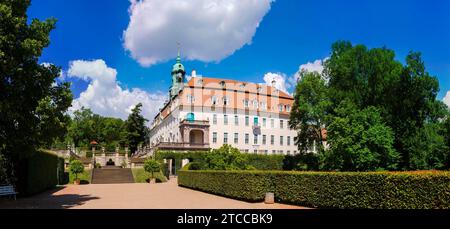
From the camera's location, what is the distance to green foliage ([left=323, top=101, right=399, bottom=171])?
34281 mm

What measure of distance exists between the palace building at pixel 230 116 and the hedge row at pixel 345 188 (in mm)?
36308

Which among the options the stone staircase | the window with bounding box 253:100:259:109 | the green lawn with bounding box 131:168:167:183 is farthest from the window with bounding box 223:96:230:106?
the stone staircase

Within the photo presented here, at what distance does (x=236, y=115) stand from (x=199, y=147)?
1071cm

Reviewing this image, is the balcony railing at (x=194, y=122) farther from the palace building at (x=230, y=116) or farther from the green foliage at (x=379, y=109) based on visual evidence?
the green foliage at (x=379, y=109)

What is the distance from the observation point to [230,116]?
63938 mm

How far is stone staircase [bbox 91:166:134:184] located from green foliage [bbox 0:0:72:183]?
25.7 metres

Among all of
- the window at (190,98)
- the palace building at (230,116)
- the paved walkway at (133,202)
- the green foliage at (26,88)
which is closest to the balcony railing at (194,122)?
the palace building at (230,116)

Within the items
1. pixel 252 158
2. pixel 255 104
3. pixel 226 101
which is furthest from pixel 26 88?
pixel 255 104

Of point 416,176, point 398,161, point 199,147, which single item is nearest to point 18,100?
point 416,176

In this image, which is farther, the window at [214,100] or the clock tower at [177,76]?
the clock tower at [177,76]

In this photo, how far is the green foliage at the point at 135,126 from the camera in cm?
8150

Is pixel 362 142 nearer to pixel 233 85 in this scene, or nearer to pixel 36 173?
pixel 36 173

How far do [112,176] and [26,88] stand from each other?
97.3 feet

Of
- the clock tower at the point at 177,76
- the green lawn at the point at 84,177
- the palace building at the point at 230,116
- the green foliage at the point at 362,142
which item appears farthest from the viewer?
the clock tower at the point at 177,76
